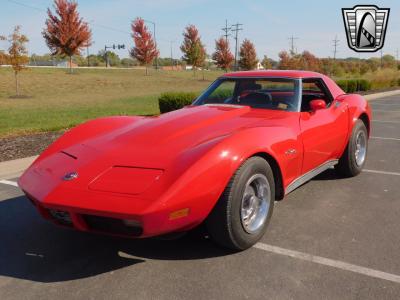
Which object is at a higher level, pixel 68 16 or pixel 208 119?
pixel 68 16

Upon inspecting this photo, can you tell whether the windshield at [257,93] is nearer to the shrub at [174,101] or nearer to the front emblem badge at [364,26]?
the shrub at [174,101]


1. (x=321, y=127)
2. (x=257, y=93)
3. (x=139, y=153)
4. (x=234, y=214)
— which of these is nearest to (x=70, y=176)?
(x=139, y=153)

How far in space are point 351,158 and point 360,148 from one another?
1.56 ft

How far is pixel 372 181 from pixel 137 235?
3.66 m

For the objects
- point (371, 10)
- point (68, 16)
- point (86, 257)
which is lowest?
point (86, 257)

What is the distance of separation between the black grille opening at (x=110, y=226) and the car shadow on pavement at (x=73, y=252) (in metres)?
0.39

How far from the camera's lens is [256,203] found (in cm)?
344

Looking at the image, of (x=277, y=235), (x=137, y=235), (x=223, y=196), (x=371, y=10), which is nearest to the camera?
(x=137, y=235)

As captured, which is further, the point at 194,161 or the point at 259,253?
the point at 259,253

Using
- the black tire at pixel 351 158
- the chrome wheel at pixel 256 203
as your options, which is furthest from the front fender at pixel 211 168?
the black tire at pixel 351 158

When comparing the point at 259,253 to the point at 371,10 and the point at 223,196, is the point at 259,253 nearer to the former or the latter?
the point at 223,196

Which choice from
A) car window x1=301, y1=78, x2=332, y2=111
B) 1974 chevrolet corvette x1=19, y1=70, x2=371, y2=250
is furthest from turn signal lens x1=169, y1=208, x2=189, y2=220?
car window x1=301, y1=78, x2=332, y2=111

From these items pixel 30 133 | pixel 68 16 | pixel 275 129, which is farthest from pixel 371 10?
pixel 68 16

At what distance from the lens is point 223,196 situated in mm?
3012
